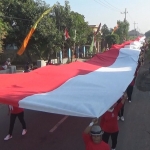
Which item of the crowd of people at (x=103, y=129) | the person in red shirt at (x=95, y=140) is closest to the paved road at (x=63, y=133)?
the crowd of people at (x=103, y=129)

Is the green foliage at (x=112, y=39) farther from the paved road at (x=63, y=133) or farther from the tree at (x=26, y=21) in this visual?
the paved road at (x=63, y=133)

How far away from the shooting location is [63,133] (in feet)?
22.2

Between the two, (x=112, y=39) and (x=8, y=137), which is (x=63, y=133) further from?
(x=112, y=39)

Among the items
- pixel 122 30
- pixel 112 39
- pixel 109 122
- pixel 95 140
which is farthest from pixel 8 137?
pixel 122 30

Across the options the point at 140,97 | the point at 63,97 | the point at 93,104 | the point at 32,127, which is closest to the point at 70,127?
the point at 32,127

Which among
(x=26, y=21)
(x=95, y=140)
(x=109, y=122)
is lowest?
(x=109, y=122)

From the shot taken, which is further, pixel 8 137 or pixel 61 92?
pixel 8 137

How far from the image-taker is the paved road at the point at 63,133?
5.93 meters

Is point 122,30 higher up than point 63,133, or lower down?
higher up

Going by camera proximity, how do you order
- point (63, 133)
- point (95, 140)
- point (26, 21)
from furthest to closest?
point (26, 21)
point (63, 133)
point (95, 140)

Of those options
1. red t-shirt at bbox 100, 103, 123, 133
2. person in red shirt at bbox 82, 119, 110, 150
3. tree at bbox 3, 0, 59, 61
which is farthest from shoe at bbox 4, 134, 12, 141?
tree at bbox 3, 0, 59, 61

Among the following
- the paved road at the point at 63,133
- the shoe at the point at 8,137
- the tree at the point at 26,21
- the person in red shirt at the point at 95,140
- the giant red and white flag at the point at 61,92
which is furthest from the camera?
the tree at the point at 26,21

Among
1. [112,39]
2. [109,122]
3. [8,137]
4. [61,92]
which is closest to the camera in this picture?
[109,122]

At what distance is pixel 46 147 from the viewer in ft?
19.3
